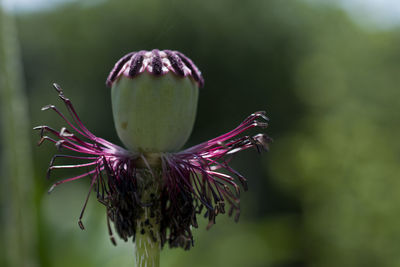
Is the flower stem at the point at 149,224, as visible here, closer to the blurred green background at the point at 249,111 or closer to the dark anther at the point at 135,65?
the dark anther at the point at 135,65

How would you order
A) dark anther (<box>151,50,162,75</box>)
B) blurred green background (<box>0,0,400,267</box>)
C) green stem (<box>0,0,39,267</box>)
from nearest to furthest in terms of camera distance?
1. dark anther (<box>151,50,162,75</box>)
2. green stem (<box>0,0,39,267</box>)
3. blurred green background (<box>0,0,400,267</box>)

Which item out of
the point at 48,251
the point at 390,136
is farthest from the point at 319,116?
the point at 48,251

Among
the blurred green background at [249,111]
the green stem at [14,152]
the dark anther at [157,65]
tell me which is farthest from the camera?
the blurred green background at [249,111]

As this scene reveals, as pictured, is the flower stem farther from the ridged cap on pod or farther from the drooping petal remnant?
the ridged cap on pod

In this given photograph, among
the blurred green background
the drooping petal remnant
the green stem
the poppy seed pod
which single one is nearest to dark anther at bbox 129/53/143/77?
the poppy seed pod

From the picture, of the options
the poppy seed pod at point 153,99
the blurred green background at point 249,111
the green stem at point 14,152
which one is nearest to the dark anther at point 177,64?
the poppy seed pod at point 153,99

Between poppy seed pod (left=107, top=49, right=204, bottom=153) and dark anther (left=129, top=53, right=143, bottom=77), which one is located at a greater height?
dark anther (left=129, top=53, right=143, bottom=77)

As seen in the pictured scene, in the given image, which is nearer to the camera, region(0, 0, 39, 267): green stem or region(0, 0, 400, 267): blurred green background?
region(0, 0, 39, 267): green stem
